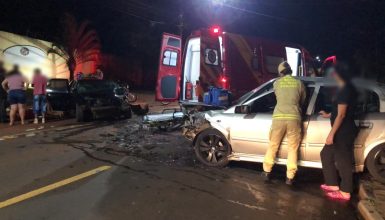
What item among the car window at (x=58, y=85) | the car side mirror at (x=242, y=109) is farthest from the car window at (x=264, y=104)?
the car window at (x=58, y=85)

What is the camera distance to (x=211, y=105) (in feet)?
30.8

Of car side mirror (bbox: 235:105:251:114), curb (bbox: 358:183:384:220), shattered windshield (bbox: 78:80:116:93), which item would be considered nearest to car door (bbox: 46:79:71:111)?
shattered windshield (bbox: 78:80:116:93)

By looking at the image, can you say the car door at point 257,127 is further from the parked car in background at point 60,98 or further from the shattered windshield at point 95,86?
the parked car in background at point 60,98

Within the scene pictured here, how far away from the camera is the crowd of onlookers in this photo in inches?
495

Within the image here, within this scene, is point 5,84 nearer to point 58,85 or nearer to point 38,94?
point 38,94

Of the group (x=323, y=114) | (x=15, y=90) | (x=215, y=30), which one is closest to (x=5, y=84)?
(x=15, y=90)

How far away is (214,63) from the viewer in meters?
10.6

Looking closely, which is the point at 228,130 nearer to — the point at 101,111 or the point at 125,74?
the point at 101,111

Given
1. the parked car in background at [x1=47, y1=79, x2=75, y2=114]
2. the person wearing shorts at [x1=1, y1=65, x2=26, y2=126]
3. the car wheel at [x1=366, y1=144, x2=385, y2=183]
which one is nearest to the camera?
the car wheel at [x1=366, y1=144, x2=385, y2=183]

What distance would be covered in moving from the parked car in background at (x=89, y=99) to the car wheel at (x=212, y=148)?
703 centimetres

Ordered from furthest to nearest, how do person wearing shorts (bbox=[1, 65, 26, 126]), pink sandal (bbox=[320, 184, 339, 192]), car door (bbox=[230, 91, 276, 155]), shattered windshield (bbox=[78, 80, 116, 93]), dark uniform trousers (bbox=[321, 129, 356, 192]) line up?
shattered windshield (bbox=[78, 80, 116, 93]) → person wearing shorts (bbox=[1, 65, 26, 126]) → car door (bbox=[230, 91, 276, 155]) → pink sandal (bbox=[320, 184, 339, 192]) → dark uniform trousers (bbox=[321, 129, 356, 192])

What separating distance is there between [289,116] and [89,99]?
9.13 meters

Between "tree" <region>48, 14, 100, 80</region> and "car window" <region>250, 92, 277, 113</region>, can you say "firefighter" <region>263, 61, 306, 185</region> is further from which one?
"tree" <region>48, 14, 100, 80</region>

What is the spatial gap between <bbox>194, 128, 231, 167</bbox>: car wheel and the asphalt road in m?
0.18
